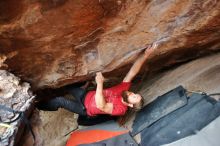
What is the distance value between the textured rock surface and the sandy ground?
1.42 ft

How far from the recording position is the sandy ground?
3613mm

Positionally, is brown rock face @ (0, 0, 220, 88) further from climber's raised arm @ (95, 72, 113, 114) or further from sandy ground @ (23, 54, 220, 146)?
sandy ground @ (23, 54, 220, 146)

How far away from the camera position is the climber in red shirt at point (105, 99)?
11.1 ft

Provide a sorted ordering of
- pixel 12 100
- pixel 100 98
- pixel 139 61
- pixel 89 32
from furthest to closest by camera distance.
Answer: pixel 139 61 → pixel 100 98 → pixel 12 100 → pixel 89 32

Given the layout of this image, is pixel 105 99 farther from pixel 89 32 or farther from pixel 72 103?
pixel 89 32

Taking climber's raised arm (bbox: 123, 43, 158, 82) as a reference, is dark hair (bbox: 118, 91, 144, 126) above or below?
below

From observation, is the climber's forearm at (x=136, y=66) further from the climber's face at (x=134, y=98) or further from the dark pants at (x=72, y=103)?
the dark pants at (x=72, y=103)


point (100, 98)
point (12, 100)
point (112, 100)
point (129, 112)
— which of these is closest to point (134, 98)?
point (112, 100)

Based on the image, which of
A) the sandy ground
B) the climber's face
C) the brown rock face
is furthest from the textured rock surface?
the climber's face

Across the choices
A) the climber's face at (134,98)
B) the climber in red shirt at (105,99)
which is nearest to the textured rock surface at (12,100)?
the climber in red shirt at (105,99)

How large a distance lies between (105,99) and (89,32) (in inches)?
33.2

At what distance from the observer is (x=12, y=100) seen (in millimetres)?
3178

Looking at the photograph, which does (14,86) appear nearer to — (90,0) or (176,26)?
(90,0)

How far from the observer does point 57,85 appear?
358 centimetres
